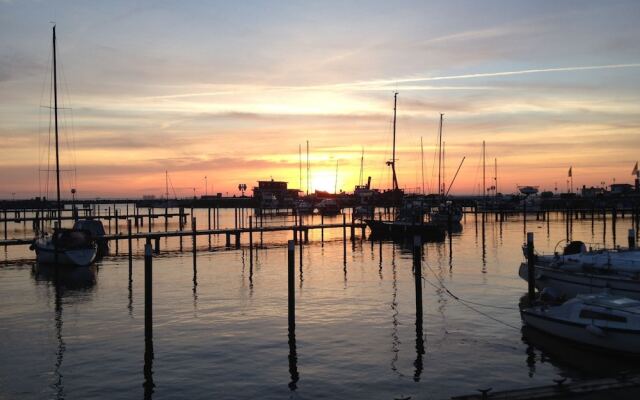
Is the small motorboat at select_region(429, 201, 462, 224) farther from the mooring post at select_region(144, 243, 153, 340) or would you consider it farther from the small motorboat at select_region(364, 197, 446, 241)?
the mooring post at select_region(144, 243, 153, 340)

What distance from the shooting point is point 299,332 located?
25.9 metres

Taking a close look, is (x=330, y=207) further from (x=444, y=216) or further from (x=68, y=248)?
(x=68, y=248)

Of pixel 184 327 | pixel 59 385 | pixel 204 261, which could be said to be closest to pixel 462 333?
pixel 184 327

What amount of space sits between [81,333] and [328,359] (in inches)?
456

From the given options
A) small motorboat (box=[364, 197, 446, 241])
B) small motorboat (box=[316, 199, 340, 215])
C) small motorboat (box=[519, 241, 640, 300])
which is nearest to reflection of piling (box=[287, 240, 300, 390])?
small motorboat (box=[519, 241, 640, 300])

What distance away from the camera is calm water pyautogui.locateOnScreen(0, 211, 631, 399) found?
1956cm

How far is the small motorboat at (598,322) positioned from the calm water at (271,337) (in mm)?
575

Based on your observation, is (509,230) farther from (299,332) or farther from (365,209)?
(299,332)

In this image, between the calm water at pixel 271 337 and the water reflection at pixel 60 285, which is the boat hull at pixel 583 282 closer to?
the calm water at pixel 271 337

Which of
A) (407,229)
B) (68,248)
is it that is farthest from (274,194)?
(68,248)

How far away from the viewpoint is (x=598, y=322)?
70.2 feet

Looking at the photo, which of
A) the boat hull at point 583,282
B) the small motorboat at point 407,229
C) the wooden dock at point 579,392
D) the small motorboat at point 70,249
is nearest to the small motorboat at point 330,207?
the small motorboat at point 407,229

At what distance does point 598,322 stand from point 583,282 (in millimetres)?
7435

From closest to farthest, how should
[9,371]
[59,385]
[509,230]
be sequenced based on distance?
1. [59,385]
2. [9,371]
3. [509,230]
